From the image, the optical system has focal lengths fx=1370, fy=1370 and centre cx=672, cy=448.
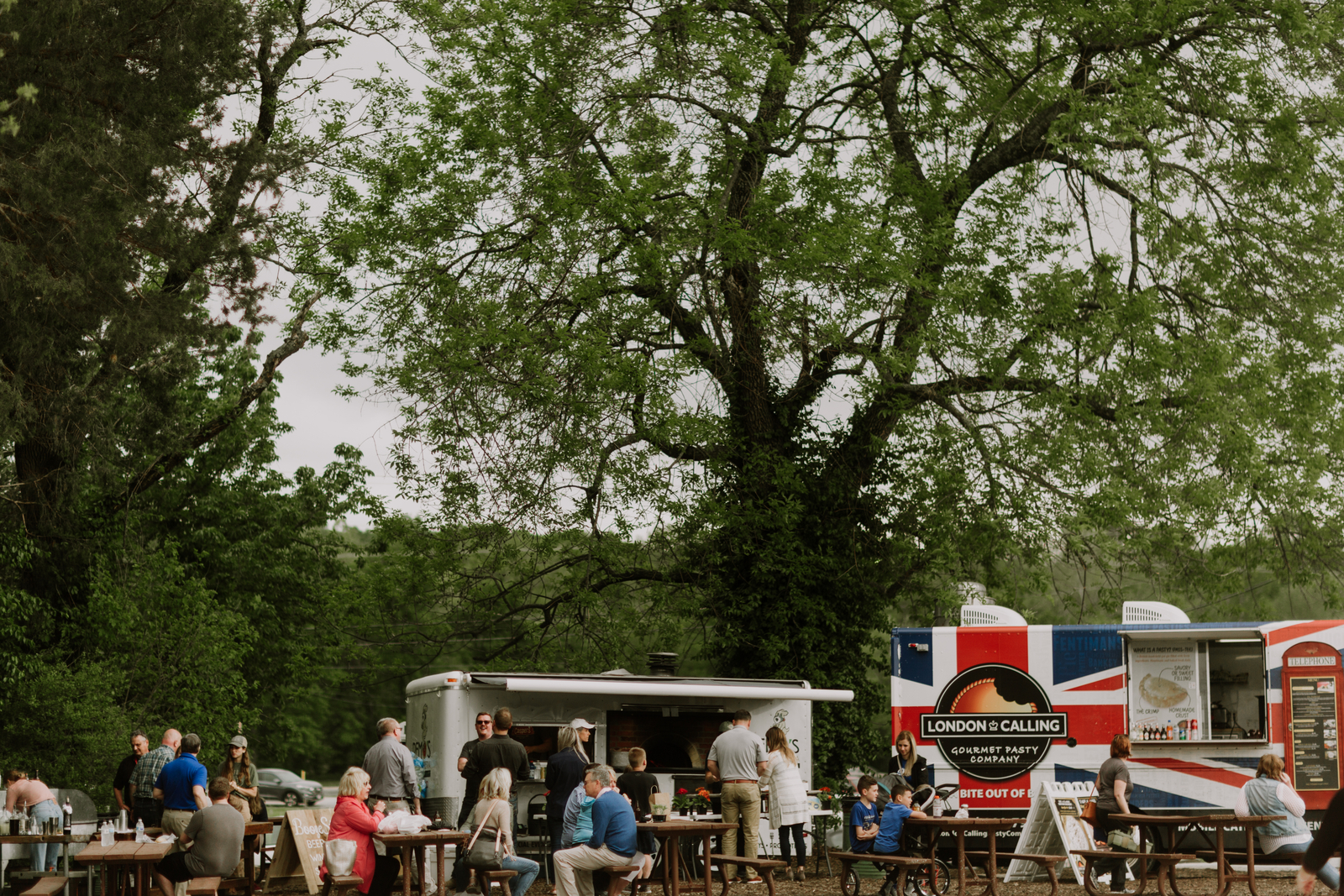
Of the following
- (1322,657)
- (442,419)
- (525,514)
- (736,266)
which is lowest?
(1322,657)

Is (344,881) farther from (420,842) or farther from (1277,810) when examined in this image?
(1277,810)

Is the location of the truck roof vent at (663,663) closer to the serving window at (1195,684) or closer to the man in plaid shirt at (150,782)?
the serving window at (1195,684)

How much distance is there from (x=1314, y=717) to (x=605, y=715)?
708 cm

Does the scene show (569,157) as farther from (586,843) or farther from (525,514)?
(586,843)

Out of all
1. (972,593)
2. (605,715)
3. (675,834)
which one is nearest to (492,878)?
(675,834)

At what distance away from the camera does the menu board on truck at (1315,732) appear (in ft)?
41.8

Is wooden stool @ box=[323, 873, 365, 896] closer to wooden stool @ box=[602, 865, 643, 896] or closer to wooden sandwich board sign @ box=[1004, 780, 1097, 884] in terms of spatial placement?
wooden stool @ box=[602, 865, 643, 896]

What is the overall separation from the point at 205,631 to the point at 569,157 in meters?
9.58

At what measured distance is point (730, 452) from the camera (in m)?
19.0

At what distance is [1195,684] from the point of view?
13430 mm

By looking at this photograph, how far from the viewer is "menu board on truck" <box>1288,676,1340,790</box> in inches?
502

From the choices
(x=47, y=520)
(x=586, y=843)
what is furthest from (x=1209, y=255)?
(x=47, y=520)

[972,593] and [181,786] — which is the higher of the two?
[972,593]

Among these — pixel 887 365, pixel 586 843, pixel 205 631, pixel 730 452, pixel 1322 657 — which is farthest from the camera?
pixel 205 631
